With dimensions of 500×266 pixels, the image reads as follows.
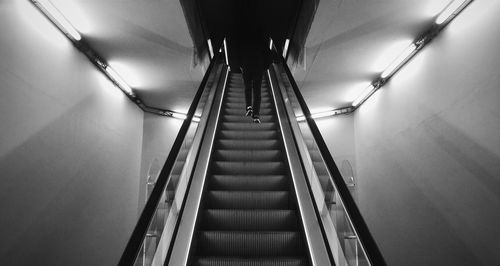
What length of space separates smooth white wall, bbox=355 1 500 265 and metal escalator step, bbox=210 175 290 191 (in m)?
2.24

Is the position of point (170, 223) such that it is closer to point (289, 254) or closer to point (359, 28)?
point (289, 254)

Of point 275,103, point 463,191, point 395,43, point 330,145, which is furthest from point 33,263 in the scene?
point 330,145

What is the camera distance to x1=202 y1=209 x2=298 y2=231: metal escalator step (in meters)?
3.84

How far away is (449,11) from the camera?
4.76 meters

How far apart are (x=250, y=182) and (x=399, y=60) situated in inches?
139

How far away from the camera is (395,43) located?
5840 mm

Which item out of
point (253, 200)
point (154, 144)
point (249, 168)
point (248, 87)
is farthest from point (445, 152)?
point (154, 144)

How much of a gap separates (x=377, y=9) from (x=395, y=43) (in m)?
1.09

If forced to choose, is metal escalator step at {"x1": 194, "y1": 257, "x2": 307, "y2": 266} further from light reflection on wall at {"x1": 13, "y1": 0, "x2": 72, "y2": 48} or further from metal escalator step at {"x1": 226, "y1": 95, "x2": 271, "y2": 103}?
metal escalator step at {"x1": 226, "y1": 95, "x2": 271, "y2": 103}

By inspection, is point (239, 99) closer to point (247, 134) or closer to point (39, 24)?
point (247, 134)

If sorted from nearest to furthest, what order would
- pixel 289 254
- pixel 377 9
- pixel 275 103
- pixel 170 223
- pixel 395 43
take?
pixel 170 223 < pixel 289 254 < pixel 377 9 < pixel 395 43 < pixel 275 103

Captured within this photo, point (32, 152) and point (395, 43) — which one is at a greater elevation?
point (395, 43)

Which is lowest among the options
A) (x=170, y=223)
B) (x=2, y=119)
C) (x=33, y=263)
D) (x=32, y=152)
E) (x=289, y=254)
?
(x=33, y=263)

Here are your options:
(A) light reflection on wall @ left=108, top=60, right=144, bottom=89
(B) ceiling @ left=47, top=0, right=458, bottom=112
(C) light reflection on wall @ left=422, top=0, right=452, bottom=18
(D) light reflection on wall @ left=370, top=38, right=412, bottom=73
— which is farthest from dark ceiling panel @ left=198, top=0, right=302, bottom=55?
(C) light reflection on wall @ left=422, top=0, right=452, bottom=18
